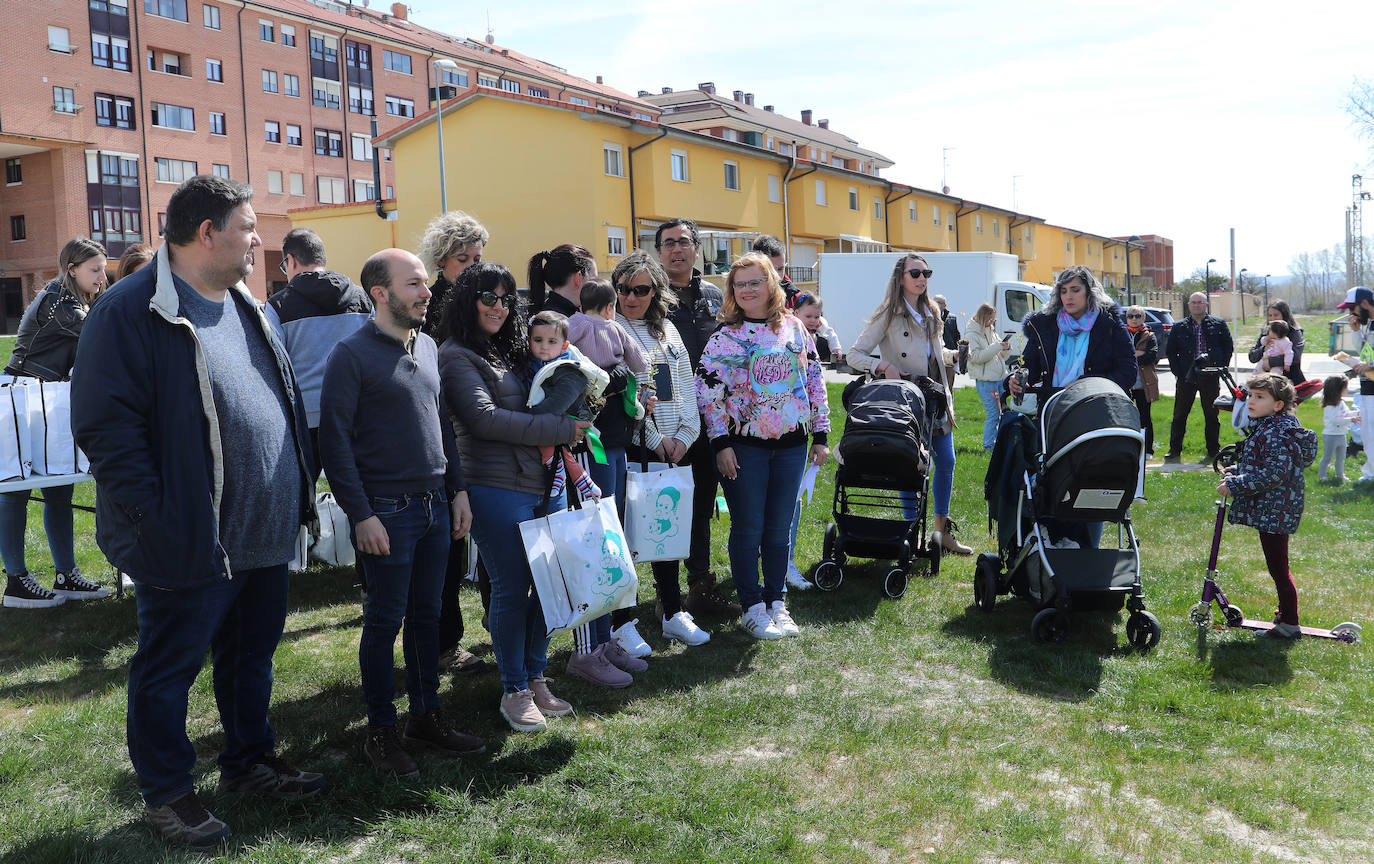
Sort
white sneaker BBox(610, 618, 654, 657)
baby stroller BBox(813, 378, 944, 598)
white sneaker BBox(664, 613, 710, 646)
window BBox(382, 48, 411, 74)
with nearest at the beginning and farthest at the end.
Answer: white sneaker BBox(610, 618, 654, 657)
white sneaker BBox(664, 613, 710, 646)
baby stroller BBox(813, 378, 944, 598)
window BBox(382, 48, 411, 74)

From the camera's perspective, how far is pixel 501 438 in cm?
395

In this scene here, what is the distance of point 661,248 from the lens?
5629mm

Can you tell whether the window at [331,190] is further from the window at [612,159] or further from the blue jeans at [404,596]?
the blue jeans at [404,596]

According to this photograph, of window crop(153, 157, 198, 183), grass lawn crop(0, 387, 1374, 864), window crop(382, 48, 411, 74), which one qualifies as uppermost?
window crop(382, 48, 411, 74)

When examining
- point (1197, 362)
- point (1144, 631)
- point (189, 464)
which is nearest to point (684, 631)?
point (1144, 631)

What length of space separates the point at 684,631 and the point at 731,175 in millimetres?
35121

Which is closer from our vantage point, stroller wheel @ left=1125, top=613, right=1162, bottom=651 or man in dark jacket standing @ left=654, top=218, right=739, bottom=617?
stroller wheel @ left=1125, top=613, right=1162, bottom=651

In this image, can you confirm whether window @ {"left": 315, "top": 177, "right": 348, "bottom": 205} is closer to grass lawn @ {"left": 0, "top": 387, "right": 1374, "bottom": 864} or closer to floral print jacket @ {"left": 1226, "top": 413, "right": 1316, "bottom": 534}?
grass lawn @ {"left": 0, "top": 387, "right": 1374, "bottom": 864}

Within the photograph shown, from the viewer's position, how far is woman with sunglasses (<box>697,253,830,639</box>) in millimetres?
5273

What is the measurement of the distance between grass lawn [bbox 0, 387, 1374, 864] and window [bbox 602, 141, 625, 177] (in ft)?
96.1

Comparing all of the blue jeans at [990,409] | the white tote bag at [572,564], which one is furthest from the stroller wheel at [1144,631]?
the blue jeans at [990,409]

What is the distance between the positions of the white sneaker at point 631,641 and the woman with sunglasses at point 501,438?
84 centimetres

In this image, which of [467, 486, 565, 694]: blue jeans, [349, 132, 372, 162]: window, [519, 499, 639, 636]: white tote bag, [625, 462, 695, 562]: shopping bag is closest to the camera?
[519, 499, 639, 636]: white tote bag

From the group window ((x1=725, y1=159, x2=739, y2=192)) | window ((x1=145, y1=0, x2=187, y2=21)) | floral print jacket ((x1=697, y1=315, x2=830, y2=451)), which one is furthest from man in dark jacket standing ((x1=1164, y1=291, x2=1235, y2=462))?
window ((x1=145, y1=0, x2=187, y2=21))
